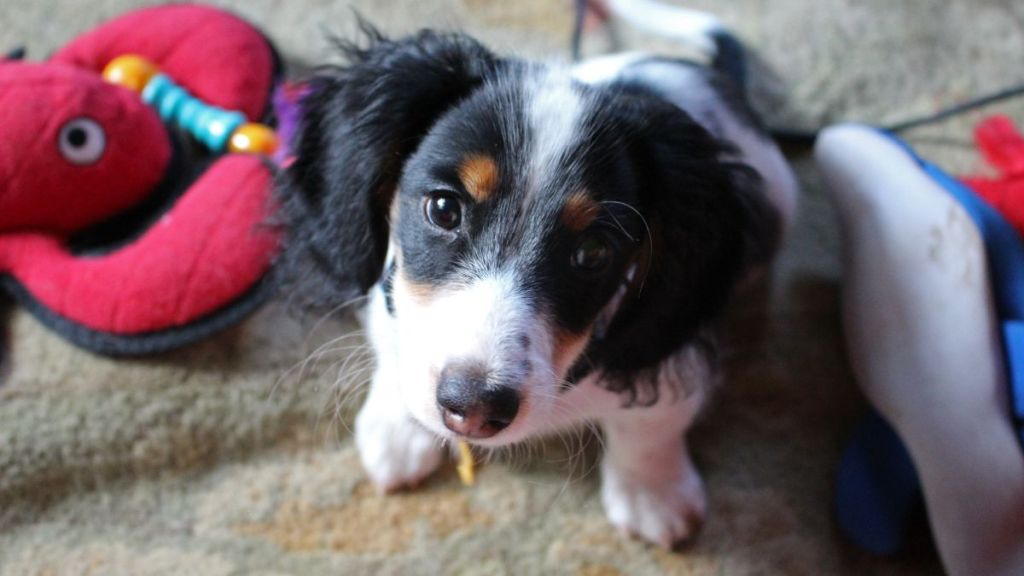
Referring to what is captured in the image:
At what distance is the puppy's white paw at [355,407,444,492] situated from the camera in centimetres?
138

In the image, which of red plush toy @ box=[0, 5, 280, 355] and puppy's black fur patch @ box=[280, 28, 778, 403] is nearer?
puppy's black fur patch @ box=[280, 28, 778, 403]

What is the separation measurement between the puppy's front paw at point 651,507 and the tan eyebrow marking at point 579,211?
1.77ft

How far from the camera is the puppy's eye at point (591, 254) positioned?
990 millimetres

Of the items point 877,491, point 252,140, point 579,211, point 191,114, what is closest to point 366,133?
point 579,211

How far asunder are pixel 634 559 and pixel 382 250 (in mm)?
640

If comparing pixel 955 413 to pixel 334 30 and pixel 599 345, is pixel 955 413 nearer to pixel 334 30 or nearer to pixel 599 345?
pixel 599 345

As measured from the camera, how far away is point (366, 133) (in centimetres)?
106

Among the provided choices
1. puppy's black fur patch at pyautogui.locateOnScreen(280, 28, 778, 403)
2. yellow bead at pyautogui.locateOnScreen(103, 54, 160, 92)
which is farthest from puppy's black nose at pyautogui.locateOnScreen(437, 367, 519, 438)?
yellow bead at pyautogui.locateOnScreen(103, 54, 160, 92)

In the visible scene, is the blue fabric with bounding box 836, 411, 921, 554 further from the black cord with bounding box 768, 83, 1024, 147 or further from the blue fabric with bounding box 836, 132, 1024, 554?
the black cord with bounding box 768, 83, 1024, 147

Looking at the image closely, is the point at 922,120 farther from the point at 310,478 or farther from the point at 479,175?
the point at 310,478

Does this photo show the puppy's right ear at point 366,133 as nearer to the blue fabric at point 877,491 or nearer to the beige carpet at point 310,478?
the beige carpet at point 310,478

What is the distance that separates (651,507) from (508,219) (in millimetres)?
627

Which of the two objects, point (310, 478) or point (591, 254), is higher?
point (591, 254)

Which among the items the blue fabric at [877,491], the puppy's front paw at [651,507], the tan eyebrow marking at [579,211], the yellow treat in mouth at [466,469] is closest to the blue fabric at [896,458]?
the blue fabric at [877,491]
